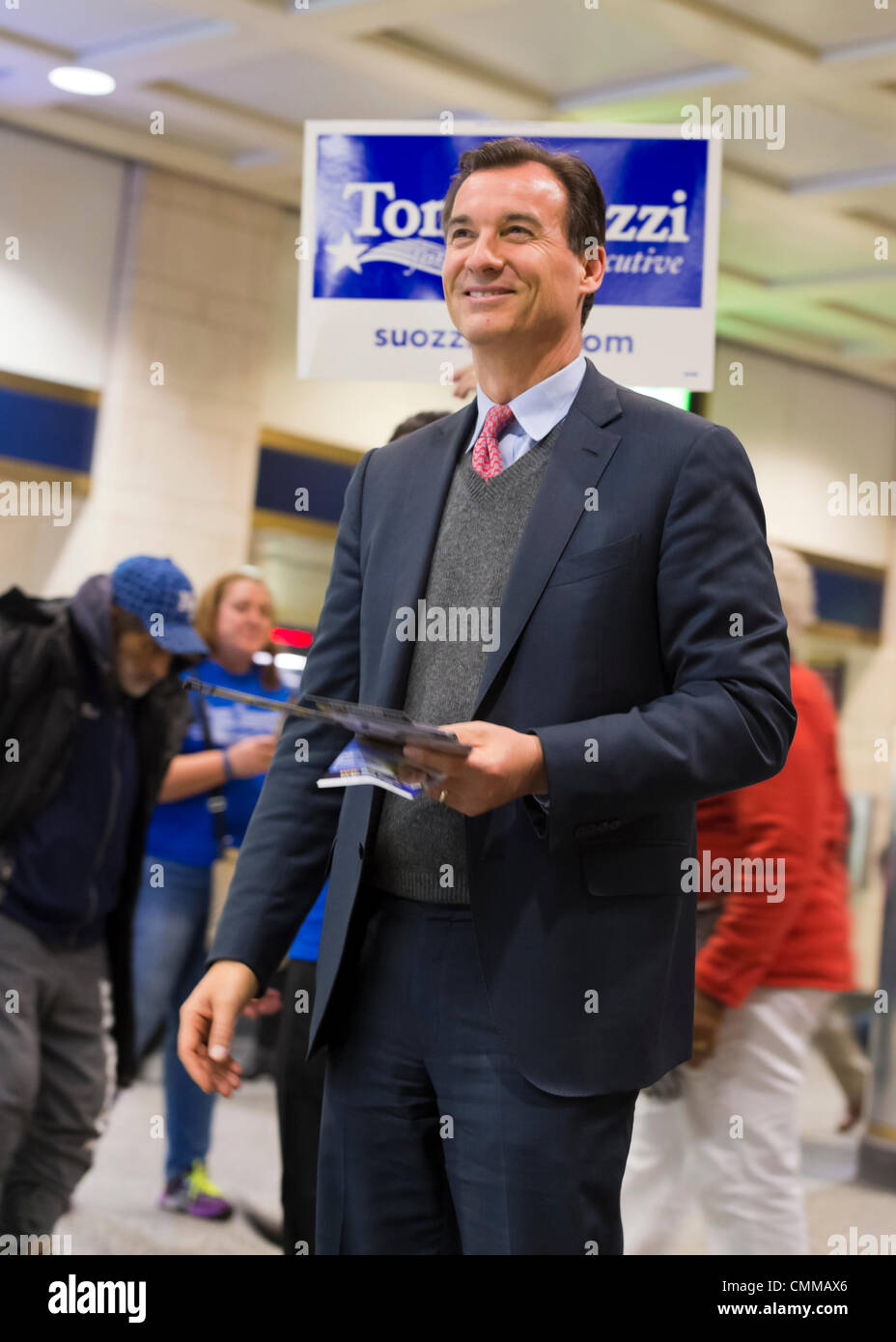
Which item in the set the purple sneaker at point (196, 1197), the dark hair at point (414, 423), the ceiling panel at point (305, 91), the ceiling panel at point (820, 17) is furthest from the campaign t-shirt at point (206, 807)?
the ceiling panel at point (820, 17)

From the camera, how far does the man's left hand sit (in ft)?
4.60

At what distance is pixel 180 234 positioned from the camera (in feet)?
24.7

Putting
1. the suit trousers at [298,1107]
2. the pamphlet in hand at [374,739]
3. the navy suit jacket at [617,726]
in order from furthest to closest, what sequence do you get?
the suit trousers at [298,1107] → the navy suit jacket at [617,726] → the pamphlet in hand at [374,739]

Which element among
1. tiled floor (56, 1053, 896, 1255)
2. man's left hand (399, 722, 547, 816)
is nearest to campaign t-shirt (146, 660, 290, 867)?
tiled floor (56, 1053, 896, 1255)

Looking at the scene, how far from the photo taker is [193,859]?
470 centimetres

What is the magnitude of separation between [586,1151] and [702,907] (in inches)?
70.2

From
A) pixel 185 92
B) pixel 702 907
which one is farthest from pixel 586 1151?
pixel 185 92

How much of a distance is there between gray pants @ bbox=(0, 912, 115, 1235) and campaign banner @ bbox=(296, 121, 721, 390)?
4.75 feet

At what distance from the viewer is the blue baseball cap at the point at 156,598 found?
333cm

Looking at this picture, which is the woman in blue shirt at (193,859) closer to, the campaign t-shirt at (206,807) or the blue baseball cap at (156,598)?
the campaign t-shirt at (206,807)

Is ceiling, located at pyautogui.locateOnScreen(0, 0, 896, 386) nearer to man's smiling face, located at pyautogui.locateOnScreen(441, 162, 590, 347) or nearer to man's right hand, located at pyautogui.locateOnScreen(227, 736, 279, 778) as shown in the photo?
man's right hand, located at pyautogui.locateOnScreen(227, 736, 279, 778)

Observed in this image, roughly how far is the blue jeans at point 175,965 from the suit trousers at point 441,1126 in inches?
117
